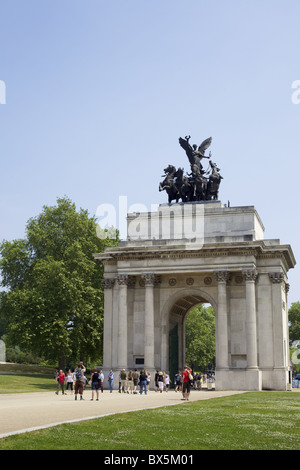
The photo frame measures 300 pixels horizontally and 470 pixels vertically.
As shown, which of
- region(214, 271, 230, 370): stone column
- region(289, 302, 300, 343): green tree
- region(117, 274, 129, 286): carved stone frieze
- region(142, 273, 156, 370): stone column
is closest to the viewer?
region(214, 271, 230, 370): stone column

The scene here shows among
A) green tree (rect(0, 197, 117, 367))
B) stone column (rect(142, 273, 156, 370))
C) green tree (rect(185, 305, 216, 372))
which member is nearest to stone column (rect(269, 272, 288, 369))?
stone column (rect(142, 273, 156, 370))

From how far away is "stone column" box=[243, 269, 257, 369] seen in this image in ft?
157

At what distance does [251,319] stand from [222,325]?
227cm

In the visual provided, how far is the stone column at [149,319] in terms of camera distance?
49.7 m

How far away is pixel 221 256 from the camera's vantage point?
49156 millimetres

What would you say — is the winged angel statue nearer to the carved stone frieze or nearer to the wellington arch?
the wellington arch

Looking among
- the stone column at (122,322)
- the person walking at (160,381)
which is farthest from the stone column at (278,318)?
the stone column at (122,322)

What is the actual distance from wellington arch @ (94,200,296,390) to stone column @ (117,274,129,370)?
79mm

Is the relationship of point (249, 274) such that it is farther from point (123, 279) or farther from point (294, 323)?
point (294, 323)

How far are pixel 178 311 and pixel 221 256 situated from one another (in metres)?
9.31

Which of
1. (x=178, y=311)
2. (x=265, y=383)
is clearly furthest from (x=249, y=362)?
(x=178, y=311)

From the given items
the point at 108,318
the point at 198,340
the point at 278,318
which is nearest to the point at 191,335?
the point at 198,340

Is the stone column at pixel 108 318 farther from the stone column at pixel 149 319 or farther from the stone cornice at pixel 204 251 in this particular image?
the stone column at pixel 149 319
